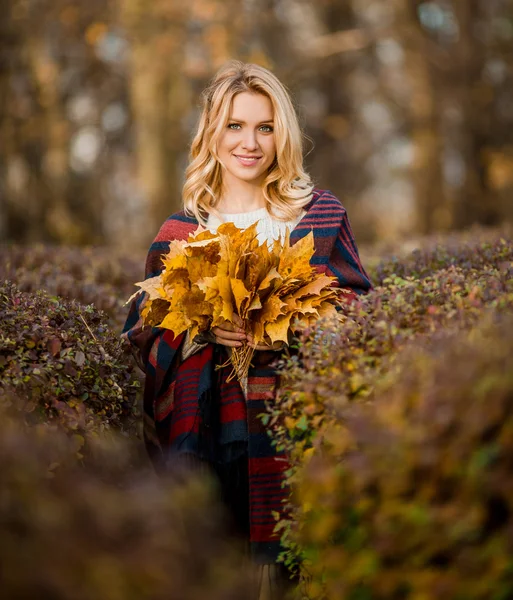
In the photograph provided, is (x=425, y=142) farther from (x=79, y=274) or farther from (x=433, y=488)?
(x=433, y=488)

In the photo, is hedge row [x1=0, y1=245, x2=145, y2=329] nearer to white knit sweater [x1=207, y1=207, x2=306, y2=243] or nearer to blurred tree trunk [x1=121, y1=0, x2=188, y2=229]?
white knit sweater [x1=207, y1=207, x2=306, y2=243]

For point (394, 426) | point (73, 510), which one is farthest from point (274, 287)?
point (73, 510)

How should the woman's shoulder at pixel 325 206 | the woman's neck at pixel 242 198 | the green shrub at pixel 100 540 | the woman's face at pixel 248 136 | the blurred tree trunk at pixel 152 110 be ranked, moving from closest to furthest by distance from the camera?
1. the green shrub at pixel 100 540
2. the woman's shoulder at pixel 325 206
3. the woman's face at pixel 248 136
4. the woman's neck at pixel 242 198
5. the blurred tree trunk at pixel 152 110

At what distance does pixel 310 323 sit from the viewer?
284cm

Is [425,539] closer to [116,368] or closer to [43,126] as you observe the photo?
[116,368]

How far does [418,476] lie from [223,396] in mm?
1382

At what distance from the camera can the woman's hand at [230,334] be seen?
9.53 ft

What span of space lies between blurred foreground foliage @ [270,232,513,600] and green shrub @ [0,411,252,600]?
41 centimetres

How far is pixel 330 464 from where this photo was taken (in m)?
2.21

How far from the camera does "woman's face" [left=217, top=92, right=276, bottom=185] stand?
11.6 ft

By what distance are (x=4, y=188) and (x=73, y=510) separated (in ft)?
40.8

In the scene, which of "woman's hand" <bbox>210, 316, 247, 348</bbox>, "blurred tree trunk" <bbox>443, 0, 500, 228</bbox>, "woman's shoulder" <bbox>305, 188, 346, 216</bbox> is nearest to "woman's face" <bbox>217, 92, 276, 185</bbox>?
"woman's shoulder" <bbox>305, 188, 346, 216</bbox>

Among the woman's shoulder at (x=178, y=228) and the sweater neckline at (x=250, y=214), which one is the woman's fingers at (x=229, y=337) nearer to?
the woman's shoulder at (x=178, y=228)

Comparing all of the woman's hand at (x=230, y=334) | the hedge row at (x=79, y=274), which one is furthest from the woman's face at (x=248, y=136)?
the hedge row at (x=79, y=274)
